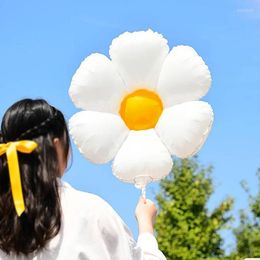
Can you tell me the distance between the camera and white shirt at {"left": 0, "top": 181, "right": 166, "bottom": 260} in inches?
114

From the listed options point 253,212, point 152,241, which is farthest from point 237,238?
point 152,241

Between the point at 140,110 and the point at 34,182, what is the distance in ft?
5.94

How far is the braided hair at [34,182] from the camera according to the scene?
2895 millimetres

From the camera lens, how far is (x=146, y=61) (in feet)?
15.6

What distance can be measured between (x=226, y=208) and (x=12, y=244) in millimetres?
12876

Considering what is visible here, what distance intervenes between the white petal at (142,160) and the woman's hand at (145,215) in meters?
0.63

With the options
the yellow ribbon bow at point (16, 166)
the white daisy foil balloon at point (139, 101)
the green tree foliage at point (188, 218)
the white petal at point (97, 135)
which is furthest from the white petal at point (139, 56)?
the green tree foliage at point (188, 218)

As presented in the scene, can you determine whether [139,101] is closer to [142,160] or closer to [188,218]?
[142,160]

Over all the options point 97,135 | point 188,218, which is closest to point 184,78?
point 97,135

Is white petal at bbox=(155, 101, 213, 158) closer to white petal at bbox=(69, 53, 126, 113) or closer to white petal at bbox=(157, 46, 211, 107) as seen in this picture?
white petal at bbox=(157, 46, 211, 107)

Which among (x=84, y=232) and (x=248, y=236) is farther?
(x=248, y=236)

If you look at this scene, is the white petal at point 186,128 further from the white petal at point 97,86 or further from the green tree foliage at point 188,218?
the green tree foliage at point 188,218

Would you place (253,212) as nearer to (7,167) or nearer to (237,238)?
(237,238)

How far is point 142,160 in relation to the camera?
446cm
